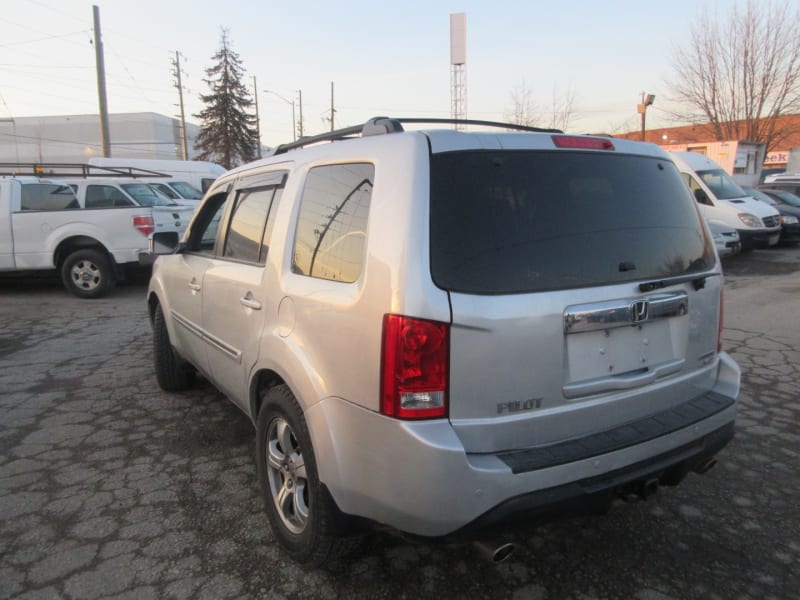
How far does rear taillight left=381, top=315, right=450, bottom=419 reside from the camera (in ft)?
6.08

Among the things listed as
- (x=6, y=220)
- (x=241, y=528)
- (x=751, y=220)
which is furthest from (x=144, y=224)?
(x=751, y=220)

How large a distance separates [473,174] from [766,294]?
27.9 feet

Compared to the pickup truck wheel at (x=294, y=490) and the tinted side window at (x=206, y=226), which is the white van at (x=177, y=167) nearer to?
the tinted side window at (x=206, y=226)

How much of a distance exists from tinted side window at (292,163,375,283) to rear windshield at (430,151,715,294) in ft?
1.13

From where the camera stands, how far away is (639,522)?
277cm

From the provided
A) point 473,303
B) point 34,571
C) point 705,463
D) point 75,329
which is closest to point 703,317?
point 705,463

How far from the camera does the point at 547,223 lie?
207 centimetres

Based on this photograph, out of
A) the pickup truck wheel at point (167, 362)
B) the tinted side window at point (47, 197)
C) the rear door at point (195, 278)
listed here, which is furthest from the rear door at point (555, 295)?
the tinted side window at point (47, 197)

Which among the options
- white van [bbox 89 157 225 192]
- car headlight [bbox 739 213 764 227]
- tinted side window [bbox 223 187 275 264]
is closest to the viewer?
tinted side window [bbox 223 187 275 264]

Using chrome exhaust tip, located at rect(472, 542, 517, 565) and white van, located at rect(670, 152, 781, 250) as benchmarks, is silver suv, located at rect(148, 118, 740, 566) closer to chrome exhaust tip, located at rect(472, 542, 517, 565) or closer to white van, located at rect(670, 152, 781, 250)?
chrome exhaust tip, located at rect(472, 542, 517, 565)

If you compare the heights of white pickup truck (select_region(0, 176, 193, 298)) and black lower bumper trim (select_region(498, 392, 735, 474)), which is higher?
white pickup truck (select_region(0, 176, 193, 298))

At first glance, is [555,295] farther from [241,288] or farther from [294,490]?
[241,288]

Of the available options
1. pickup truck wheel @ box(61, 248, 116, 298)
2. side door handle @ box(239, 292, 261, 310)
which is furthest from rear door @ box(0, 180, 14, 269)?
side door handle @ box(239, 292, 261, 310)

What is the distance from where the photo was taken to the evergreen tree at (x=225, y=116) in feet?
150
